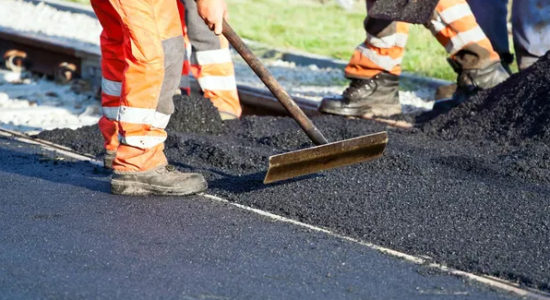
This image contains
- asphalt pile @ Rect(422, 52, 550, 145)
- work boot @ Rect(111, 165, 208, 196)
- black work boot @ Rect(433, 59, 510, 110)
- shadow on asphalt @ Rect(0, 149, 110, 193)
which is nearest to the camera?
work boot @ Rect(111, 165, 208, 196)

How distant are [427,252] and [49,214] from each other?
1.73 m

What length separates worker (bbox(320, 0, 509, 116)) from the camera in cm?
727

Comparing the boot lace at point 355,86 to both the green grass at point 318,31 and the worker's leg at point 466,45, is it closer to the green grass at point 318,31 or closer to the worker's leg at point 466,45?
the worker's leg at point 466,45

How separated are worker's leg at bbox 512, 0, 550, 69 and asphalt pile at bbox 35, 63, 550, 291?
2.70ft

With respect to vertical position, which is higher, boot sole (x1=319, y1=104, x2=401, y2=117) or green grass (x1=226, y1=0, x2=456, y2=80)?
boot sole (x1=319, y1=104, x2=401, y2=117)

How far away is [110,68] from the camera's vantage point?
18.2 ft

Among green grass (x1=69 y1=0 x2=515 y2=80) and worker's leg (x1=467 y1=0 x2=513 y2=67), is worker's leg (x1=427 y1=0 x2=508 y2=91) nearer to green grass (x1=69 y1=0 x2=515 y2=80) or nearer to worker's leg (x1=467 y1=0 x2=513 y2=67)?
worker's leg (x1=467 y1=0 x2=513 y2=67)

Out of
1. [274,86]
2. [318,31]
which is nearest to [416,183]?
[274,86]

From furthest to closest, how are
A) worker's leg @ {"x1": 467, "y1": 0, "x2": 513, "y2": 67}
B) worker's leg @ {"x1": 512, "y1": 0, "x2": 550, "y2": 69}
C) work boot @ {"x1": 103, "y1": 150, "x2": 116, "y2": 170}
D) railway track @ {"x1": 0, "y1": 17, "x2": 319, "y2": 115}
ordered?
1. railway track @ {"x1": 0, "y1": 17, "x2": 319, "y2": 115}
2. worker's leg @ {"x1": 467, "y1": 0, "x2": 513, "y2": 67}
3. worker's leg @ {"x1": 512, "y1": 0, "x2": 550, "y2": 69}
4. work boot @ {"x1": 103, "y1": 150, "x2": 116, "y2": 170}

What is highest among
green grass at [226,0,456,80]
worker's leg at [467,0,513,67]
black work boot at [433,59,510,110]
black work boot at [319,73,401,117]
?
worker's leg at [467,0,513,67]

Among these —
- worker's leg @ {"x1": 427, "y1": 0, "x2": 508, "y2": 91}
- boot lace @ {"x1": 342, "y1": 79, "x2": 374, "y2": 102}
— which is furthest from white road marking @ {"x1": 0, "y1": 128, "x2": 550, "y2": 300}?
worker's leg @ {"x1": 427, "y1": 0, "x2": 508, "y2": 91}

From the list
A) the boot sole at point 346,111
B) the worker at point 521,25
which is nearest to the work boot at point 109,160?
the boot sole at point 346,111

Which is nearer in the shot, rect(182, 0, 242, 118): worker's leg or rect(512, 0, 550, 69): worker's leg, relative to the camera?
rect(182, 0, 242, 118): worker's leg

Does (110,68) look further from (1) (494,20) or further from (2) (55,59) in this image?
(2) (55,59)
